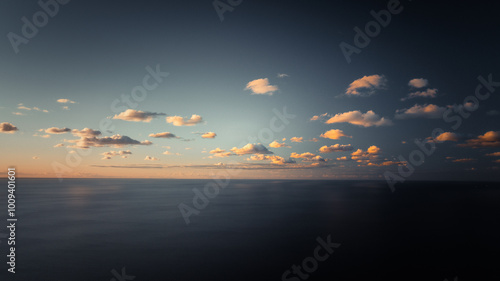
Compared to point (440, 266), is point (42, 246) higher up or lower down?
higher up

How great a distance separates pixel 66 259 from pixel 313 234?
29439 millimetres

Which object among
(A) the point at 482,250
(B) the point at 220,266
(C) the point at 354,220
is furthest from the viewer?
(C) the point at 354,220

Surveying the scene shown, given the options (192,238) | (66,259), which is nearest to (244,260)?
(192,238)

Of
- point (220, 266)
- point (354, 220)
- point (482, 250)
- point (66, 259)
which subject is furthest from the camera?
point (354, 220)

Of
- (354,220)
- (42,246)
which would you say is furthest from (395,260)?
(42,246)

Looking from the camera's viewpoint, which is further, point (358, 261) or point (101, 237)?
point (101, 237)

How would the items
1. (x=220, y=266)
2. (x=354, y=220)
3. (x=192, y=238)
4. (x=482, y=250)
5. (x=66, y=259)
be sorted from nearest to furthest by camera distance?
(x=220, y=266) < (x=66, y=259) < (x=482, y=250) < (x=192, y=238) < (x=354, y=220)

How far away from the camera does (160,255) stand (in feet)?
88.0

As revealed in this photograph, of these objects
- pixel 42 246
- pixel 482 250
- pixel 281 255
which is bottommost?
pixel 482 250

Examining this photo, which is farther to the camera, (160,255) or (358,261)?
(160,255)

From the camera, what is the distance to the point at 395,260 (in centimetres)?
2538

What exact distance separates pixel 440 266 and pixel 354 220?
73.3 feet

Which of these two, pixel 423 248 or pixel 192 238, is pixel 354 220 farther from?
pixel 192 238

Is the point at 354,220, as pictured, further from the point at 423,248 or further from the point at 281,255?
the point at 281,255
